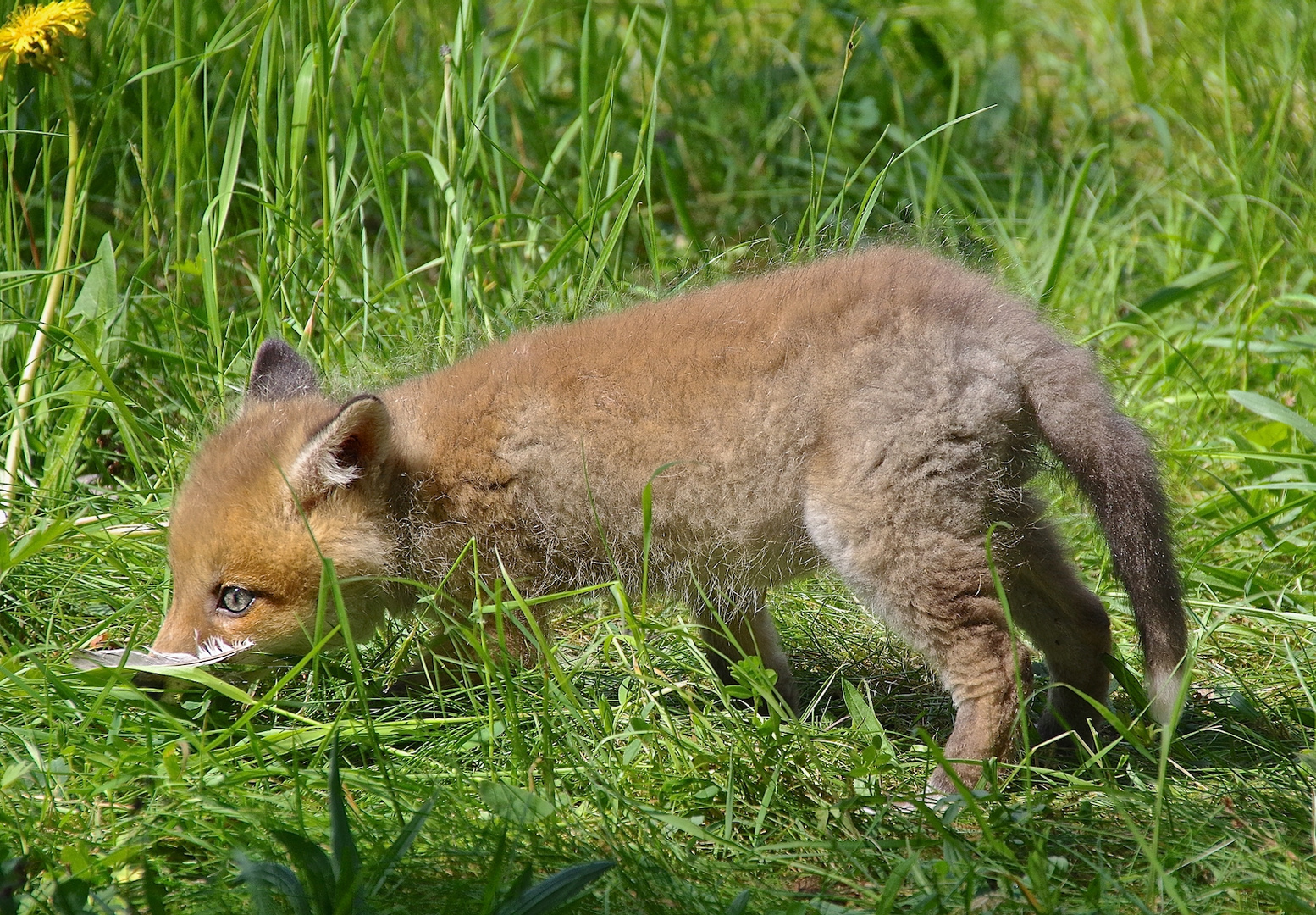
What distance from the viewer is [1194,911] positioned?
215 cm

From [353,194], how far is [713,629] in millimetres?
2607

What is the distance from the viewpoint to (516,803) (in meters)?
2.34

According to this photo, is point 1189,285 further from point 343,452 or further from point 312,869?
point 312,869

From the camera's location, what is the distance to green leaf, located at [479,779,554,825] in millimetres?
2295

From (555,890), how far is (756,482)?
1.28m

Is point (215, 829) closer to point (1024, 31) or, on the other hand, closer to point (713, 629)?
point (713, 629)

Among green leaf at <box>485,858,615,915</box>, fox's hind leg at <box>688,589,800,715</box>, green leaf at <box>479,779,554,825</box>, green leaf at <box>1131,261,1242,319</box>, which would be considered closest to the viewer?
green leaf at <box>485,858,615,915</box>

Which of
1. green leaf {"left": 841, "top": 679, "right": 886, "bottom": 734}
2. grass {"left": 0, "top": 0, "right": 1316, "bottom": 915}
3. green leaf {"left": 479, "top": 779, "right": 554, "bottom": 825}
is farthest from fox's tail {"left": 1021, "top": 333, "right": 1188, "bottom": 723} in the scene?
green leaf {"left": 479, "top": 779, "right": 554, "bottom": 825}

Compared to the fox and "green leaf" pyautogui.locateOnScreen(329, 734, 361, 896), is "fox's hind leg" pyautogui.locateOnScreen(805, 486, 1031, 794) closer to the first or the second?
the fox

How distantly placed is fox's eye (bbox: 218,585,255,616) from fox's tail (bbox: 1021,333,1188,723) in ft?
6.53

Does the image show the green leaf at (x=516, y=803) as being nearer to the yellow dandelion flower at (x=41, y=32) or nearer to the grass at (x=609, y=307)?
the grass at (x=609, y=307)

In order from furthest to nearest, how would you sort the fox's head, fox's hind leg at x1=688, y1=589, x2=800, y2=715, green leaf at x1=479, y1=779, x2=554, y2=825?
fox's hind leg at x1=688, y1=589, x2=800, y2=715
the fox's head
green leaf at x1=479, y1=779, x2=554, y2=825

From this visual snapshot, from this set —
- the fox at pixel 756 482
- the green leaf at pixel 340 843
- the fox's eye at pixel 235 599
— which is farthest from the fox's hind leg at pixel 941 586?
the fox's eye at pixel 235 599

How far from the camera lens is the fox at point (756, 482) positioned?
2.79 meters
